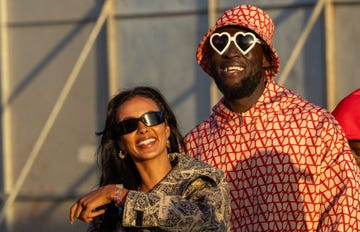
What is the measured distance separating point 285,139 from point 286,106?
0.15 metres

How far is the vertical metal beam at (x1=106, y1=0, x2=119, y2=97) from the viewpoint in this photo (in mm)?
10180

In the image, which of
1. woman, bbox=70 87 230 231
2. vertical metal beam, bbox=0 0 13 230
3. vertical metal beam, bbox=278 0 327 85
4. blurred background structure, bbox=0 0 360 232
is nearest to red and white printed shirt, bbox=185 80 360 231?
woman, bbox=70 87 230 231

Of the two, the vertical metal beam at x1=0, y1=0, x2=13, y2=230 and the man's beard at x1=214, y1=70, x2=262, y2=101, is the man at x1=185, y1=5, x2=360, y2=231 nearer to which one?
the man's beard at x1=214, y1=70, x2=262, y2=101

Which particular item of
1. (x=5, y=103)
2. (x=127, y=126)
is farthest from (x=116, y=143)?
(x=5, y=103)

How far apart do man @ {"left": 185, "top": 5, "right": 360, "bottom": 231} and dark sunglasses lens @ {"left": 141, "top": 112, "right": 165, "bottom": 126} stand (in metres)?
0.52

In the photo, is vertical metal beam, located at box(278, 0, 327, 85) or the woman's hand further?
vertical metal beam, located at box(278, 0, 327, 85)

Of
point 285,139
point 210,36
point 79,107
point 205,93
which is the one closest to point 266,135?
point 285,139

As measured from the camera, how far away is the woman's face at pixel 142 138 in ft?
14.5

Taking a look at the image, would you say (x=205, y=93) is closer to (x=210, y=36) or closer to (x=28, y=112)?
(x=28, y=112)

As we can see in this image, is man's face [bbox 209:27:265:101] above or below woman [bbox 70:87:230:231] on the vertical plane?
above

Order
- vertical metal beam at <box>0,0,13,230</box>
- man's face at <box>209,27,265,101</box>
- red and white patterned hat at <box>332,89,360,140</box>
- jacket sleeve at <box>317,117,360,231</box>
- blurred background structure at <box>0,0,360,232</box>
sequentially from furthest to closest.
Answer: vertical metal beam at <box>0,0,13,230</box>, blurred background structure at <box>0,0,360,232</box>, red and white patterned hat at <box>332,89,360,140</box>, man's face at <box>209,27,265,101</box>, jacket sleeve at <box>317,117,360,231</box>

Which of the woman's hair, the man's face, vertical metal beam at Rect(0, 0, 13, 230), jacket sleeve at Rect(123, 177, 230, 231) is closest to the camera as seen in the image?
jacket sleeve at Rect(123, 177, 230, 231)

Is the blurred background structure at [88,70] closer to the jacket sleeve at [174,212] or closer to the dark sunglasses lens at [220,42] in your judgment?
the dark sunglasses lens at [220,42]

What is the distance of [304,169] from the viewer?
15.7 feet
